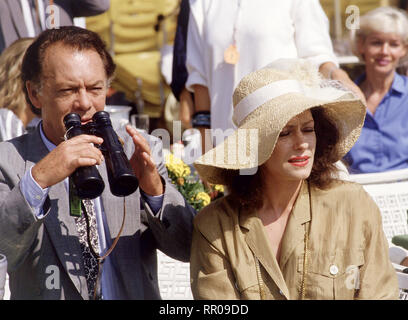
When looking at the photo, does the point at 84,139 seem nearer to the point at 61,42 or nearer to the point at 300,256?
the point at 61,42

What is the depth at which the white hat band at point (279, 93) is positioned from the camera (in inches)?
81.0

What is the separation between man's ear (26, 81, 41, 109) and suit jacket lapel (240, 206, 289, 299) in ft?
2.47

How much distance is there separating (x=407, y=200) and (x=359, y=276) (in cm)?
99

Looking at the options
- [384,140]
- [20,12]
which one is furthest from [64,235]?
[384,140]

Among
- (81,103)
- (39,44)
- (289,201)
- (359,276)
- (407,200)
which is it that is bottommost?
(407,200)

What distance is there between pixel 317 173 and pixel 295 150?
0.17 metres

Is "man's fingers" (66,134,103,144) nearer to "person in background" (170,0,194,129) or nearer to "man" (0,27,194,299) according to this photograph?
"man" (0,27,194,299)

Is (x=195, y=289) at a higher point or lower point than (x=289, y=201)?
lower

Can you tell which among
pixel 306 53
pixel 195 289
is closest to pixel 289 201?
pixel 195 289

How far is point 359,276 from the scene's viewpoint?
6.55 ft

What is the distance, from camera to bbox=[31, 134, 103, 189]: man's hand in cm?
177

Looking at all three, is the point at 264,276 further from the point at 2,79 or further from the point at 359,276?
the point at 2,79

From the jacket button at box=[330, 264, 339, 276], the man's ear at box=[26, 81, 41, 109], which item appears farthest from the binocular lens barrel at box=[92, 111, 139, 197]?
the jacket button at box=[330, 264, 339, 276]
